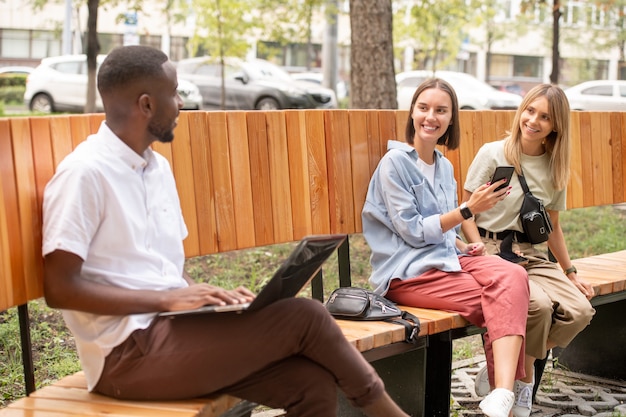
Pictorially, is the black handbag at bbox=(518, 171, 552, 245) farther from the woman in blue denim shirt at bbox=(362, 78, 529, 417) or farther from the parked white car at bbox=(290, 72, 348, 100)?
the parked white car at bbox=(290, 72, 348, 100)

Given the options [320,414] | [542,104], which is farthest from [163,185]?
[542,104]

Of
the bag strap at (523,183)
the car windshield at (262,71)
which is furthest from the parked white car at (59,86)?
the bag strap at (523,183)

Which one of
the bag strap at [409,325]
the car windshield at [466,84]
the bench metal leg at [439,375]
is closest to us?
the bag strap at [409,325]

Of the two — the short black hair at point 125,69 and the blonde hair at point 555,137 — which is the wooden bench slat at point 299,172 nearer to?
the blonde hair at point 555,137

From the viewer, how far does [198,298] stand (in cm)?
279

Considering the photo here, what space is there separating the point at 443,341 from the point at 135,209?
167 centimetres

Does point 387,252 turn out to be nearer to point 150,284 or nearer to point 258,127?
point 258,127

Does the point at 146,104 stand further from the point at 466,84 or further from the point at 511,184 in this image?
the point at 466,84

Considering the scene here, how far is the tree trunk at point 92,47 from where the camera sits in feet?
42.7

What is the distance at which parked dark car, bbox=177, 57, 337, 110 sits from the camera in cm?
2370

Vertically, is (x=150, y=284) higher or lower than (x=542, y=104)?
lower

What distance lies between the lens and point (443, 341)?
403cm

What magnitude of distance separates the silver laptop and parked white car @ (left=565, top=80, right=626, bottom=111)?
22656 mm

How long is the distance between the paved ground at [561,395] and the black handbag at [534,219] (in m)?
0.92
